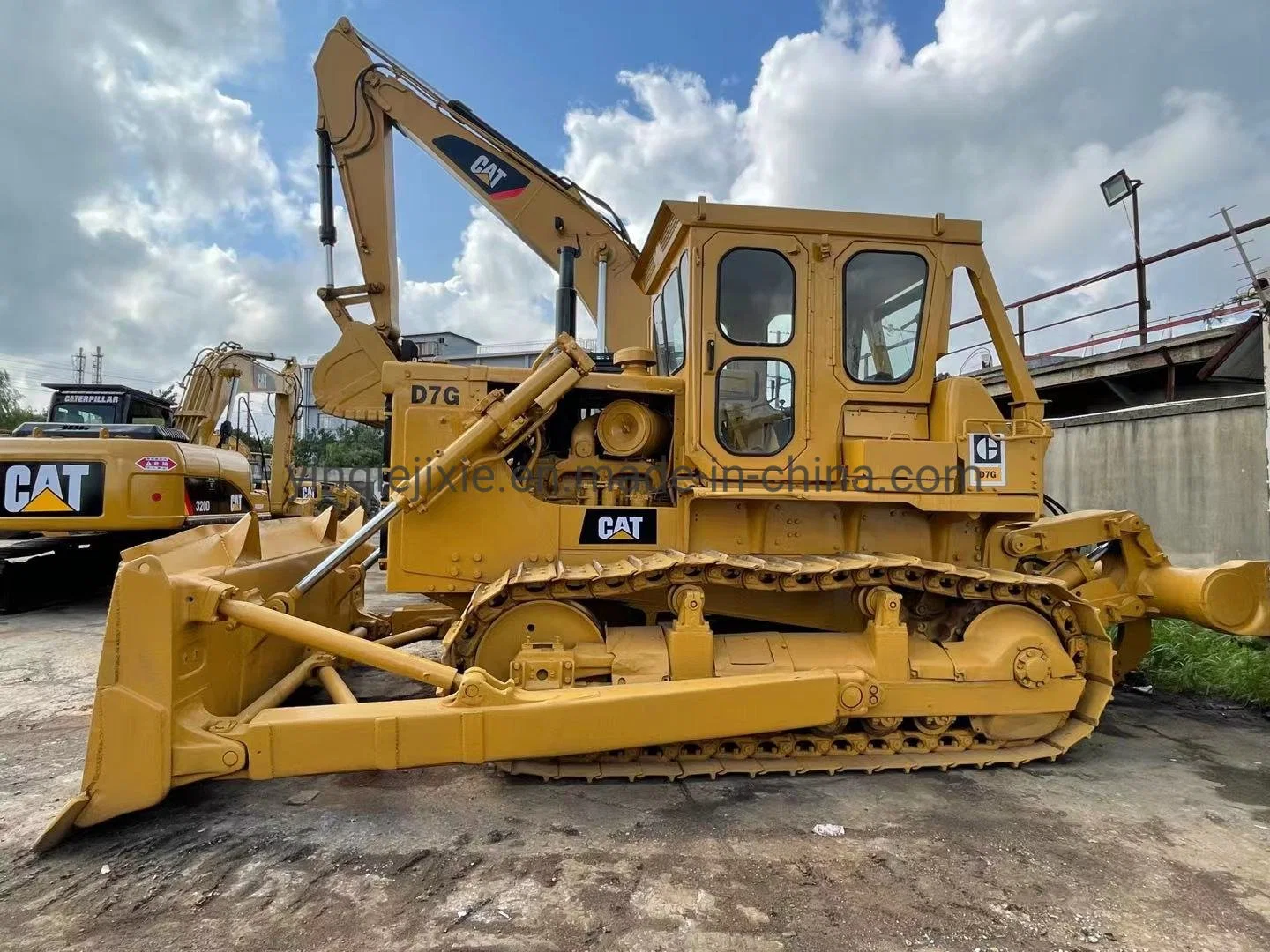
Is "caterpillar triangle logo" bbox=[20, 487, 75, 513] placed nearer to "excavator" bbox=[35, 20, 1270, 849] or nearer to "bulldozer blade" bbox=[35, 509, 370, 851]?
"excavator" bbox=[35, 20, 1270, 849]

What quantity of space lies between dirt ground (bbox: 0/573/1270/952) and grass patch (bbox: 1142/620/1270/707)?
1686 mm

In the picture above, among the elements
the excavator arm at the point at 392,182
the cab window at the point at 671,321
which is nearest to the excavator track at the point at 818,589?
the cab window at the point at 671,321

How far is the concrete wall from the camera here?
6.66 m

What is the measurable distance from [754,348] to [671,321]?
2.64ft

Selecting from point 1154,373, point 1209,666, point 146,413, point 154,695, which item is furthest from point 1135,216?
point 146,413

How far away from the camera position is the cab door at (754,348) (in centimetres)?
414

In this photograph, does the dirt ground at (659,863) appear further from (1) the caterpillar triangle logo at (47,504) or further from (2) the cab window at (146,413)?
(2) the cab window at (146,413)

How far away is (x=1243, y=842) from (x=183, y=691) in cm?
486

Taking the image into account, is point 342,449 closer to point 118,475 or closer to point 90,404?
point 90,404

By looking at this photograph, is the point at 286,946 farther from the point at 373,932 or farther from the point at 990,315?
the point at 990,315

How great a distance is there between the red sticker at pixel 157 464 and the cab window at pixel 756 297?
282 inches

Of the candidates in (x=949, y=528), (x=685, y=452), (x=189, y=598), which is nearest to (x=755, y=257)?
(x=685, y=452)

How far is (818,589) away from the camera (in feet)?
12.6

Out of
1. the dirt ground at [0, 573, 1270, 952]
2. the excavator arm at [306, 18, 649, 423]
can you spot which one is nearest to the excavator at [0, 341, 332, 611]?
the excavator arm at [306, 18, 649, 423]
